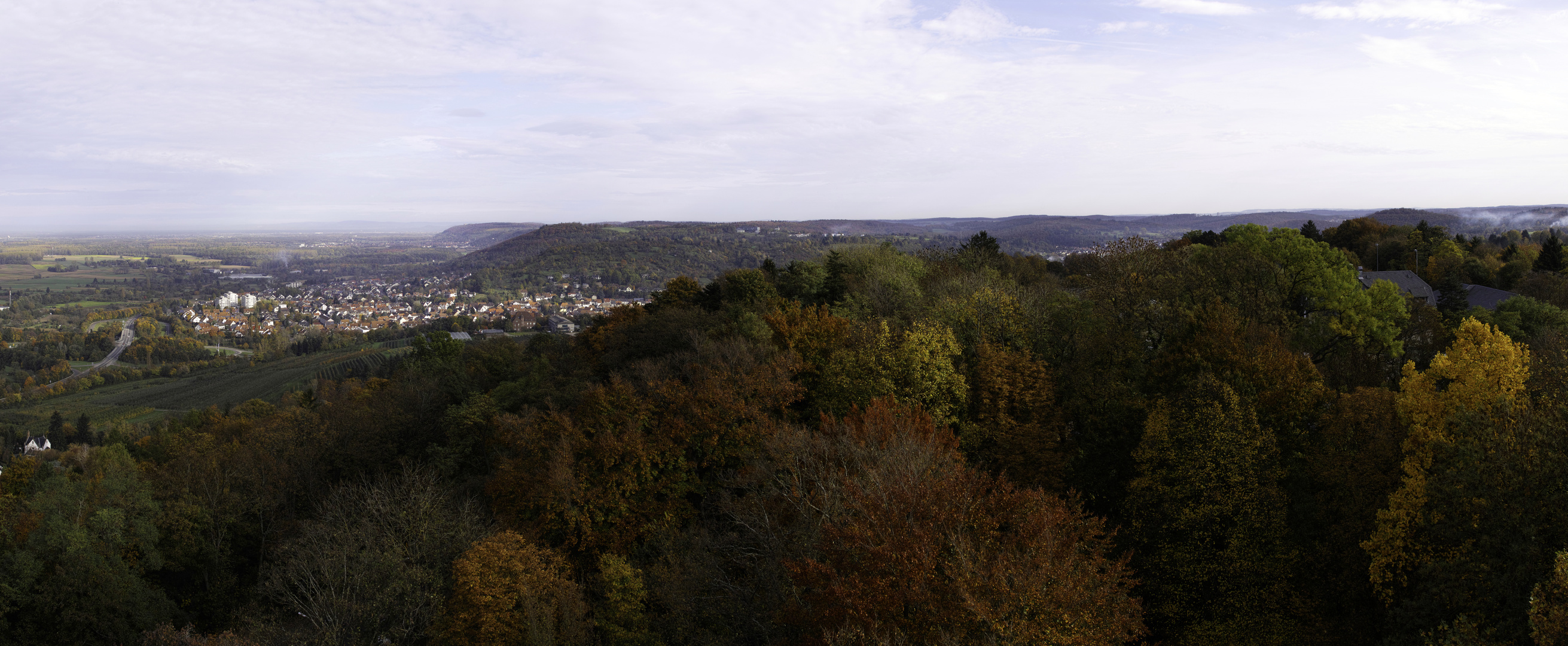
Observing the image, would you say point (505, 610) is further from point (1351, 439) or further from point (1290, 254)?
point (1290, 254)

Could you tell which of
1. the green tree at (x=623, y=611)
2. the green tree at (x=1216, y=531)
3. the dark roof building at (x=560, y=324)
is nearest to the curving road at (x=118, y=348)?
the dark roof building at (x=560, y=324)

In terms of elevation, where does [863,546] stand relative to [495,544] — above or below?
above

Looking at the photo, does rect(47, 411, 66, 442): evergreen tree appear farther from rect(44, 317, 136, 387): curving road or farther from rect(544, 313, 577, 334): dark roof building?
rect(544, 313, 577, 334): dark roof building

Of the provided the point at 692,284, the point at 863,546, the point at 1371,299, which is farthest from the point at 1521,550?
the point at 692,284

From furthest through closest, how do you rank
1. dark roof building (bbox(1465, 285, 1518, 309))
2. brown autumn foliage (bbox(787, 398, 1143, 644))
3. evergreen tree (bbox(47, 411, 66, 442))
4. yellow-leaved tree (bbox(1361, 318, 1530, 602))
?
evergreen tree (bbox(47, 411, 66, 442)) → dark roof building (bbox(1465, 285, 1518, 309)) → yellow-leaved tree (bbox(1361, 318, 1530, 602)) → brown autumn foliage (bbox(787, 398, 1143, 644))

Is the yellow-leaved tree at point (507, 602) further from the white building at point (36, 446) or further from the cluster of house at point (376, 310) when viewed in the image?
the cluster of house at point (376, 310)

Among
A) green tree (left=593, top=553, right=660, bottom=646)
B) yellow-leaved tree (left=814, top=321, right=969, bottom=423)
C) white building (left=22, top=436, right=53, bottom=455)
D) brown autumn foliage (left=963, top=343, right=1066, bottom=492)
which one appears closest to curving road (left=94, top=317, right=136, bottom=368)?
white building (left=22, top=436, right=53, bottom=455)

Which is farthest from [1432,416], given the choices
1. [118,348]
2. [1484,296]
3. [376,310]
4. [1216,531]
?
[376,310]

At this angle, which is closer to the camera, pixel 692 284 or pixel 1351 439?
pixel 1351 439
